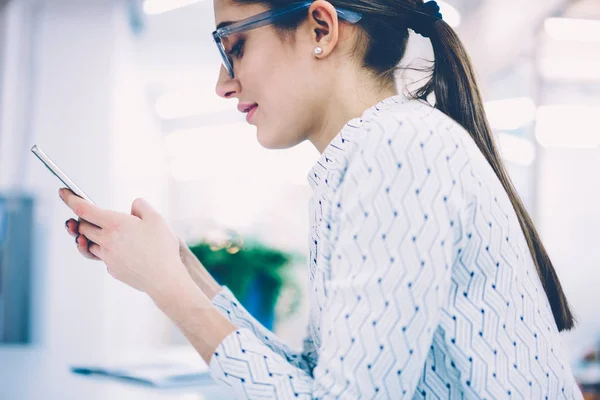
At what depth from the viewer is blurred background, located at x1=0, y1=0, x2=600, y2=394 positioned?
6.13 feet

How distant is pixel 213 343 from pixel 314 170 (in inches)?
10.5

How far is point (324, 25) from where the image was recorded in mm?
695

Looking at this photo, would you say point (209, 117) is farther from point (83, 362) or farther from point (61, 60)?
point (83, 362)

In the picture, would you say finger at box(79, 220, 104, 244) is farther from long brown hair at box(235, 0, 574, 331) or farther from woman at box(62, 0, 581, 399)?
long brown hair at box(235, 0, 574, 331)

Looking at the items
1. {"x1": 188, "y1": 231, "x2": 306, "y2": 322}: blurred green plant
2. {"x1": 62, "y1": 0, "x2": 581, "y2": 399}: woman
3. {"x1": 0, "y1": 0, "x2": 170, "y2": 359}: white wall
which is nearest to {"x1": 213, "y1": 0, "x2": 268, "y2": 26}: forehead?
{"x1": 62, "y1": 0, "x2": 581, "y2": 399}: woman

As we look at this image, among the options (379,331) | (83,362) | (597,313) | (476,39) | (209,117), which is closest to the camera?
(379,331)

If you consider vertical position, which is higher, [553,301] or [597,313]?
[553,301]

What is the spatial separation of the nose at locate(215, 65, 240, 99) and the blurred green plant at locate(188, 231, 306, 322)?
504mm

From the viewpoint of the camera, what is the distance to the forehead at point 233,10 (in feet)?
2.34

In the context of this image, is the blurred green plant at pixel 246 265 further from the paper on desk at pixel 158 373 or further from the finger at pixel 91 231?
the finger at pixel 91 231

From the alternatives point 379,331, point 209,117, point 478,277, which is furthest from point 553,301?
point 209,117

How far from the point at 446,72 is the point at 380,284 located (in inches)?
13.3

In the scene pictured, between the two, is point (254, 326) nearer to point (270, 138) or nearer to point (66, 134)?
point (270, 138)

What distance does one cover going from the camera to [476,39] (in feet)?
7.38
